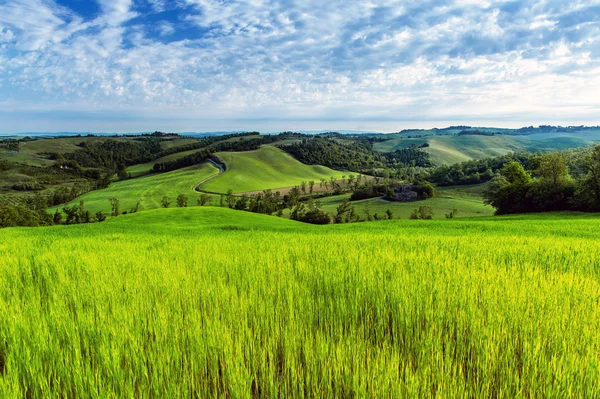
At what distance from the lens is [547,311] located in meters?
3.55

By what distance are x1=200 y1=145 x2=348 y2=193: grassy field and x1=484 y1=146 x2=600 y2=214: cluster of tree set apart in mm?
112245

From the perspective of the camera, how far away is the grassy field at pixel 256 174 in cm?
14800

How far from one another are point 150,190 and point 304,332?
5746 inches

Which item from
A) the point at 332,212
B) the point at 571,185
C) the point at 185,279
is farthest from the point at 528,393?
the point at 332,212

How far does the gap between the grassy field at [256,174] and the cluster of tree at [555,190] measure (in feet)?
368

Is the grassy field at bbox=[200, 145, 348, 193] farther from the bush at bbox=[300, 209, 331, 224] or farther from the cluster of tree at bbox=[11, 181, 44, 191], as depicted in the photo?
the cluster of tree at bbox=[11, 181, 44, 191]

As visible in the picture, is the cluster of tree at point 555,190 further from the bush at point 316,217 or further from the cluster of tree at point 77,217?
the cluster of tree at point 77,217

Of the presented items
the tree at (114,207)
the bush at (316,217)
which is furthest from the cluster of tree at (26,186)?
the bush at (316,217)

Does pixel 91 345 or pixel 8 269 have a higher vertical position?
Answer: pixel 91 345

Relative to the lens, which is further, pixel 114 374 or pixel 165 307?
pixel 165 307

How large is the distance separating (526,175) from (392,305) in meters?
60.6

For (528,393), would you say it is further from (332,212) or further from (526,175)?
(332,212)

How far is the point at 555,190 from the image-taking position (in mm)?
41344

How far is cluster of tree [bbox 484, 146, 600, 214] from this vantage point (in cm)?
3659
